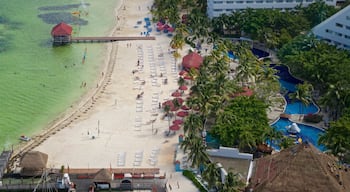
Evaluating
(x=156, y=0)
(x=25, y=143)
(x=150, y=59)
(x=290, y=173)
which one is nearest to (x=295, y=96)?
(x=290, y=173)

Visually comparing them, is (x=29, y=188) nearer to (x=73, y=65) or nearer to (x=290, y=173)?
(x=290, y=173)

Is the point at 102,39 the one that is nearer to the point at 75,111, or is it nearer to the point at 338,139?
the point at 75,111

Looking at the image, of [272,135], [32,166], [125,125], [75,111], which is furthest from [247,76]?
[32,166]

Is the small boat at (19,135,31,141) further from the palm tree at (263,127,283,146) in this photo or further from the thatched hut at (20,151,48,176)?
the palm tree at (263,127,283,146)

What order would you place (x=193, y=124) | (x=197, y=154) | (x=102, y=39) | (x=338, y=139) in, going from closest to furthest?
(x=197, y=154)
(x=338, y=139)
(x=193, y=124)
(x=102, y=39)

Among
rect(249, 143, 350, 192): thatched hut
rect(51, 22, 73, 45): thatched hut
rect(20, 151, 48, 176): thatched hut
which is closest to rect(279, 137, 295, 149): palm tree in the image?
rect(249, 143, 350, 192): thatched hut
